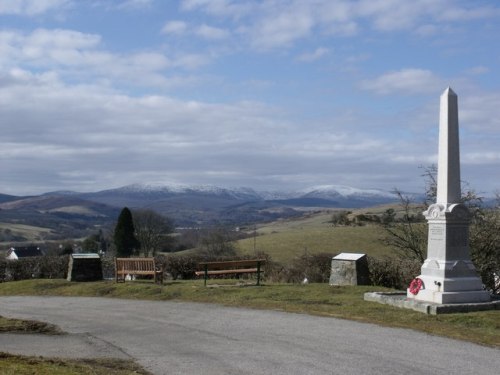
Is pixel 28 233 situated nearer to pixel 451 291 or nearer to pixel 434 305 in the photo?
pixel 451 291

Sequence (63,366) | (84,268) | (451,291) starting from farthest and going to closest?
1. (84,268)
2. (451,291)
3. (63,366)

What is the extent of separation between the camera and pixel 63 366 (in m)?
8.41

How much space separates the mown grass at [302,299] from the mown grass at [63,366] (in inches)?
235

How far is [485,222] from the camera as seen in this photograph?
2056cm

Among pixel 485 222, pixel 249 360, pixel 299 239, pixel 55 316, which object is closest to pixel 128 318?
pixel 55 316

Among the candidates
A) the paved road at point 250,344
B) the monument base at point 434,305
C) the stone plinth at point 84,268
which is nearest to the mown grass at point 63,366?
the paved road at point 250,344

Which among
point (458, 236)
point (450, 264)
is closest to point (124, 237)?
point (458, 236)

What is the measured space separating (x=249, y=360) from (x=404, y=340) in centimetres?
326

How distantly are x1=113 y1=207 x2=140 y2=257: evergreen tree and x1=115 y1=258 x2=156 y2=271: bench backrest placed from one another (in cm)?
2574

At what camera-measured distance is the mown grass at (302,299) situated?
12523 millimetres

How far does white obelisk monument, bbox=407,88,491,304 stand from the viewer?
14.8m

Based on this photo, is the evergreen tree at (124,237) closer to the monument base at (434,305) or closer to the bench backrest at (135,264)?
the bench backrest at (135,264)

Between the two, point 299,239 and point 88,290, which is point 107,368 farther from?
point 299,239

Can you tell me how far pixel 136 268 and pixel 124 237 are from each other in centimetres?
2739
